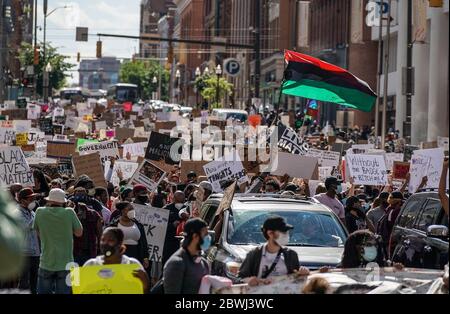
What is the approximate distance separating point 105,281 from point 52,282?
367cm

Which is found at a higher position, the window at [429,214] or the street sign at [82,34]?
the street sign at [82,34]

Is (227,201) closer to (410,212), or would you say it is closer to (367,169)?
(410,212)

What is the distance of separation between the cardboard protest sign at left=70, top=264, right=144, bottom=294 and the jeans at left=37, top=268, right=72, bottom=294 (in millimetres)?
3380

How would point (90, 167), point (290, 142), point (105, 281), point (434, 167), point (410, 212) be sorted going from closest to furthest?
point (105, 281), point (410, 212), point (434, 167), point (90, 167), point (290, 142)

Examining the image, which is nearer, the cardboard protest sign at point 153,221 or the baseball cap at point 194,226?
the baseball cap at point 194,226

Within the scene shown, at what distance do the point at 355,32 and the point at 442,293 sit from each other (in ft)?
156

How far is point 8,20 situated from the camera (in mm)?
86000

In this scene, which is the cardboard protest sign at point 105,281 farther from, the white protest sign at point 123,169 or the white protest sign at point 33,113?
the white protest sign at point 33,113

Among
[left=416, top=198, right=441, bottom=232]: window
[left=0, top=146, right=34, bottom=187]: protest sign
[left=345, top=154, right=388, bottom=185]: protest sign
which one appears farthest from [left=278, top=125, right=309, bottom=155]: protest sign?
[left=416, top=198, right=441, bottom=232]: window

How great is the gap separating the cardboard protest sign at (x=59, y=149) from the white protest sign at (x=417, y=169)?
9.18m

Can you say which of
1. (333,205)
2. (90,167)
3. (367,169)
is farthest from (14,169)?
(367,169)

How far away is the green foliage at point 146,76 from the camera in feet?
545

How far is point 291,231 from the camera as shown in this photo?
39.7 feet

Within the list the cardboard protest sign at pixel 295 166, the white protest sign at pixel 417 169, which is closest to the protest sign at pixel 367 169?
the cardboard protest sign at pixel 295 166
